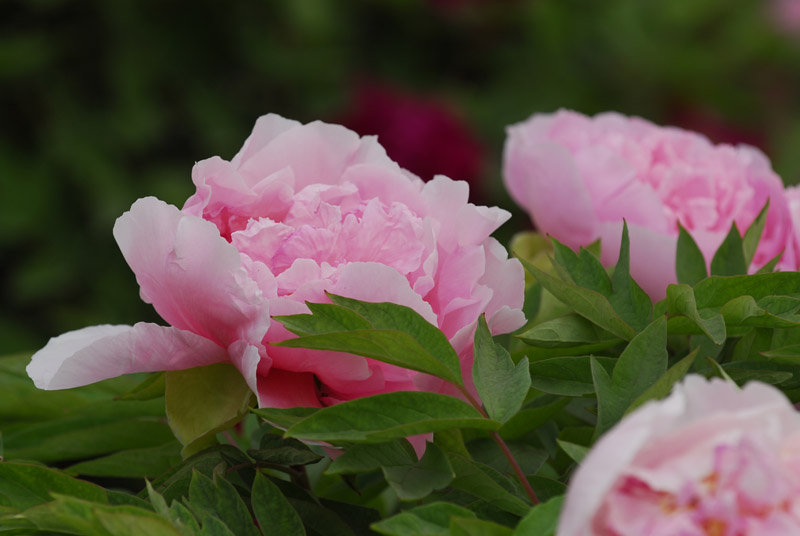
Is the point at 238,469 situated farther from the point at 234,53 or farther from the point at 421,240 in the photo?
the point at 234,53

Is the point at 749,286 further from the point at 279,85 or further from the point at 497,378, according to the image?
the point at 279,85

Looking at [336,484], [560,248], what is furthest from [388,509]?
[560,248]

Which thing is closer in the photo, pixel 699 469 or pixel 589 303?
pixel 699 469

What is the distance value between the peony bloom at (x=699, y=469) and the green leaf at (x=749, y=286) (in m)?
0.11

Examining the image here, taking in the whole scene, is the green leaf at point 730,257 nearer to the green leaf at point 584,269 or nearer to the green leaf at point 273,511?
the green leaf at point 584,269

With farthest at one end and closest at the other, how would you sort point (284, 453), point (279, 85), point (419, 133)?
1. point (279, 85)
2. point (419, 133)
3. point (284, 453)

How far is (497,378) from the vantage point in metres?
0.28

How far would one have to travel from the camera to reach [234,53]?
1701 mm

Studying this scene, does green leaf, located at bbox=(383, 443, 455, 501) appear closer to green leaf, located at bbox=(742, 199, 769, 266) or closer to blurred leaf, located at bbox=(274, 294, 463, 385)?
blurred leaf, located at bbox=(274, 294, 463, 385)

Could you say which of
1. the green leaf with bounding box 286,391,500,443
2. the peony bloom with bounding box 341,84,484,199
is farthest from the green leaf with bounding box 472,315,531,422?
the peony bloom with bounding box 341,84,484,199

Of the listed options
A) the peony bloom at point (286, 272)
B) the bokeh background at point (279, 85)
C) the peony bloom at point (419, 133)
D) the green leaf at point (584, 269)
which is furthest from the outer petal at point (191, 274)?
the bokeh background at point (279, 85)

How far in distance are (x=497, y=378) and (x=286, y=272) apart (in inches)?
2.9

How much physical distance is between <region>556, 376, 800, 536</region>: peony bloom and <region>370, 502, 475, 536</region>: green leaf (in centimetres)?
4

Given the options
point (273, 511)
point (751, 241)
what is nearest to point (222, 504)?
point (273, 511)
